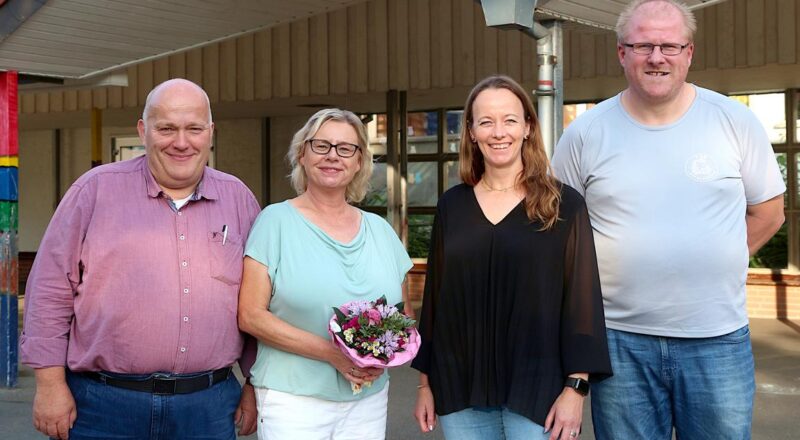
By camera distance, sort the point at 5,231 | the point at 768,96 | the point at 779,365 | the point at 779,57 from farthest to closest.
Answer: the point at 768,96 → the point at 779,57 → the point at 779,365 → the point at 5,231

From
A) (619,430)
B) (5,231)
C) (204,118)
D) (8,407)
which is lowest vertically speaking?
(8,407)

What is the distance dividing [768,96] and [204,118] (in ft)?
33.1

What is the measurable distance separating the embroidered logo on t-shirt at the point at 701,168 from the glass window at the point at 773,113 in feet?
30.3

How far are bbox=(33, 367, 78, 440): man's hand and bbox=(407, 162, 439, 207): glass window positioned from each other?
1036cm

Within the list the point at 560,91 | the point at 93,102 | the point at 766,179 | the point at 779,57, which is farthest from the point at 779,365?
the point at 93,102

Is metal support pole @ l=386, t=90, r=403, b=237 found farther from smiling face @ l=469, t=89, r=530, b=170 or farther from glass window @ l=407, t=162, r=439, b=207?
smiling face @ l=469, t=89, r=530, b=170

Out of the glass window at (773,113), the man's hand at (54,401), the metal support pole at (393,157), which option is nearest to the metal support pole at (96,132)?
the metal support pole at (393,157)

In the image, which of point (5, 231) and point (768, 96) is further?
point (768, 96)

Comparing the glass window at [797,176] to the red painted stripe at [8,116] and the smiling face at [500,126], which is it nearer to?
the red painted stripe at [8,116]

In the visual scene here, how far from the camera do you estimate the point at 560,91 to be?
6.28 m

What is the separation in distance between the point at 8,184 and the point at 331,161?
5214 mm

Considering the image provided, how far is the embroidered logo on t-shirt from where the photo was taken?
3.12 metres

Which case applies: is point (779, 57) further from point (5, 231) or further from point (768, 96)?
point (5, 231)

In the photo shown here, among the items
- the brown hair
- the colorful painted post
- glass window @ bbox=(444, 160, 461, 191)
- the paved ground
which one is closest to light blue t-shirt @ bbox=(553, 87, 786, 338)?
the brown hair
